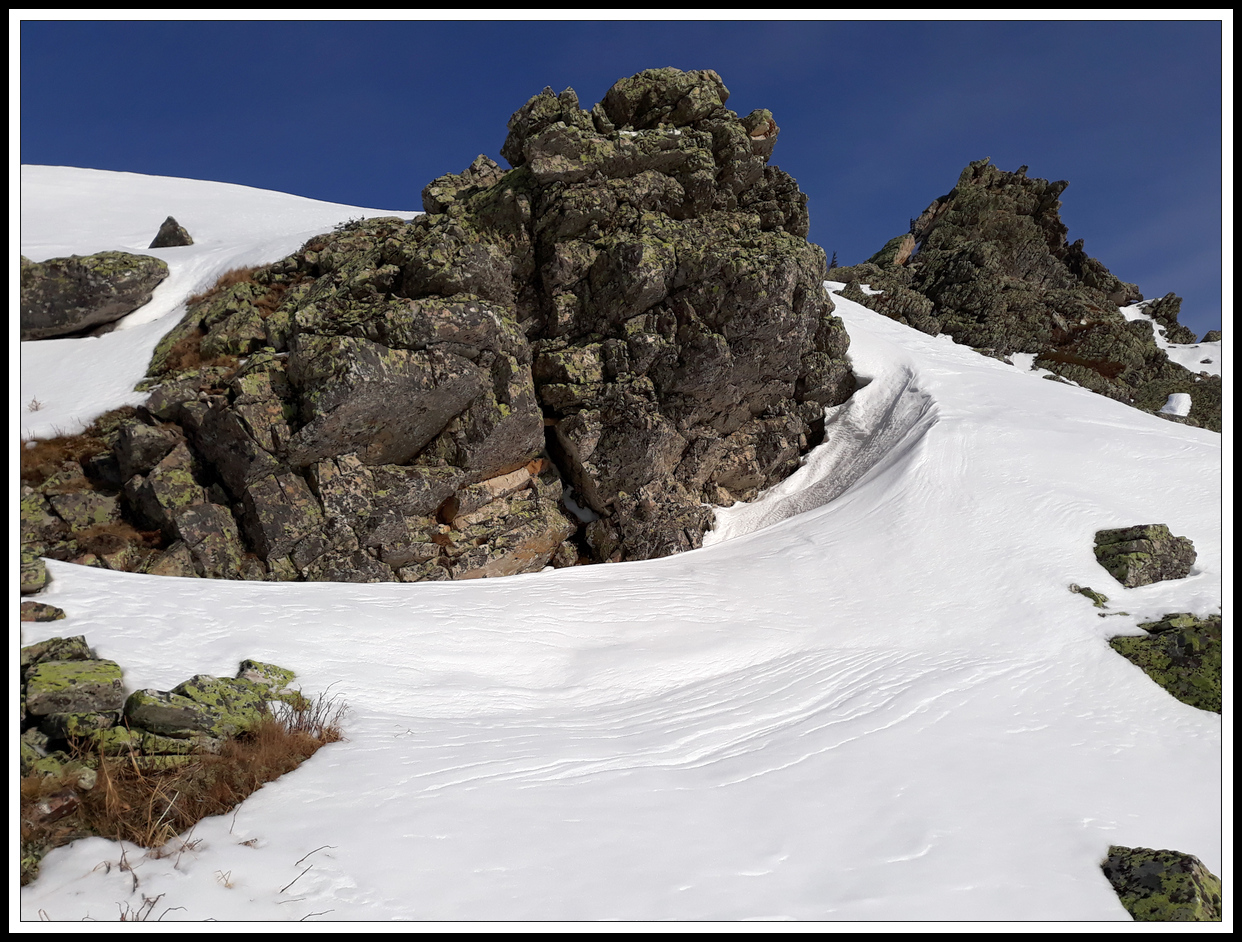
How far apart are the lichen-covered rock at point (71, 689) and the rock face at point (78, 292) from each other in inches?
1037

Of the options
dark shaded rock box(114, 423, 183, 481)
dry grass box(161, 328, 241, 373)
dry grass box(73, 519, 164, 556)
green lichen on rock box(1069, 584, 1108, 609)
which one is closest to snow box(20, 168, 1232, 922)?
green lichen on rock box(1069, 584, 1108, 609)

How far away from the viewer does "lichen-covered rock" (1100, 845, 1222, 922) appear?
18.6 ft

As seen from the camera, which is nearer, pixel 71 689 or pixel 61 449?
pixel 71 689

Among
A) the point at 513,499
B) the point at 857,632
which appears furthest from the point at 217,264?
the point at 857,632

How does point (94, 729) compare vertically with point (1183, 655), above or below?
above

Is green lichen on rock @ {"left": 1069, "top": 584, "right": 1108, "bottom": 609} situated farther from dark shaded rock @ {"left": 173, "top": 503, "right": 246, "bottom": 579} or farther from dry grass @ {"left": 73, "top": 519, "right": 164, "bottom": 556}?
dry grass @ {"left": 73, "top": 519, "right": 164, "bottom": 556}

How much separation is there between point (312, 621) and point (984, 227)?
6871 centimetres

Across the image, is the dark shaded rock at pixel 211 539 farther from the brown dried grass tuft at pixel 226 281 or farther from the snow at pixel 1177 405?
the snow at pixel 1177 405

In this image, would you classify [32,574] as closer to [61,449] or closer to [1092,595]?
[61,449]

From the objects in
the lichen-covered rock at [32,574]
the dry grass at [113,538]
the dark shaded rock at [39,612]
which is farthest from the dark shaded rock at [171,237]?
the dark shaded rock at [39,612]

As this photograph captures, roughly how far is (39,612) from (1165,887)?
13466mm

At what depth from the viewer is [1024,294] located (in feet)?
167

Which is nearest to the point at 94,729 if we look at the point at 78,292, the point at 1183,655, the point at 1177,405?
the point at 1183,655

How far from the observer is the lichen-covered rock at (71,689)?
5988 millimetres
